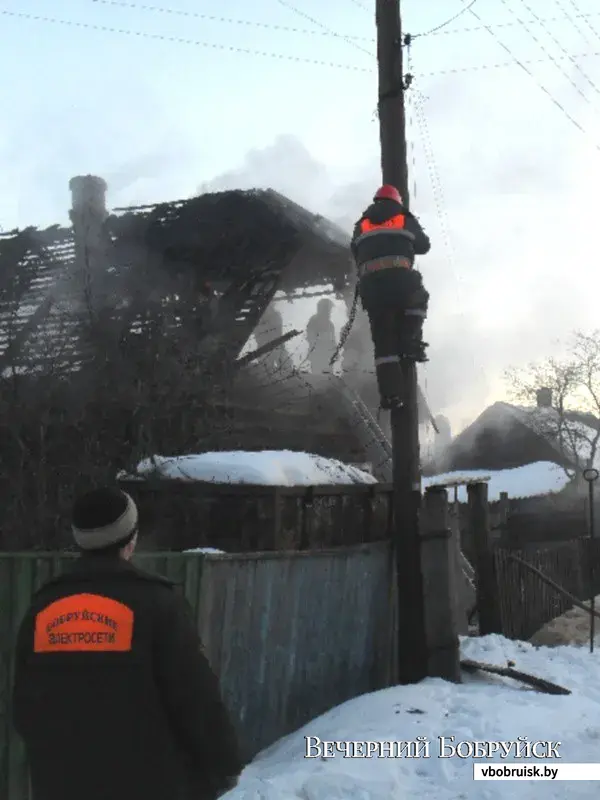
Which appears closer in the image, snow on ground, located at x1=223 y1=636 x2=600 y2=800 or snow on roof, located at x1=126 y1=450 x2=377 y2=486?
snow on ground, located at x1=223 y1=636 x2=600 y2=800

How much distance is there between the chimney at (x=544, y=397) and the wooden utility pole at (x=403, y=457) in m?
37.5

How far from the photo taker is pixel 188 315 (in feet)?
32.7

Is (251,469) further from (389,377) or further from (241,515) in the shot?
(389,377)

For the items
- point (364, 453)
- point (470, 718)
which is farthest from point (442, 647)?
point (364, 453)

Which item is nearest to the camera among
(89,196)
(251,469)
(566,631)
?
(251,469)

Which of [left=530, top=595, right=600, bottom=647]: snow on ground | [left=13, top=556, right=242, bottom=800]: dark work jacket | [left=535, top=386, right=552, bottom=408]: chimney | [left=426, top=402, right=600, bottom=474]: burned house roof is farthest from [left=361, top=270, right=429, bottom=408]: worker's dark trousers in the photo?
[left=535, top=386, right=552, bottom=408]: chimney

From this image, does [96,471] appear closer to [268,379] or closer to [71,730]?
[268,379]

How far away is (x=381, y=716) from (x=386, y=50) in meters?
5.47

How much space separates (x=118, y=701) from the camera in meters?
1.94

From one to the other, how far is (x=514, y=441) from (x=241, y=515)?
108 ft

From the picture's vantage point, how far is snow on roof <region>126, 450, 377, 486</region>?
589cm

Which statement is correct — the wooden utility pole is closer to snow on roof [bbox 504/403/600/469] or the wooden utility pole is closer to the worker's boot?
the worker's boot

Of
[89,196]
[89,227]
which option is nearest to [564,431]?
[89,196]

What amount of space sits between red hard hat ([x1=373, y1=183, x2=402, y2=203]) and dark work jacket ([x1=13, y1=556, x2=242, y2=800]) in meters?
4.40
